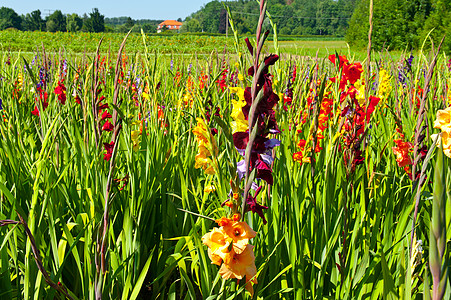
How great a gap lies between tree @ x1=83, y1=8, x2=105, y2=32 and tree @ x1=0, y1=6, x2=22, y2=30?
22236 millimetres

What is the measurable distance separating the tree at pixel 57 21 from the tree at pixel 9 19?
30.6 ft

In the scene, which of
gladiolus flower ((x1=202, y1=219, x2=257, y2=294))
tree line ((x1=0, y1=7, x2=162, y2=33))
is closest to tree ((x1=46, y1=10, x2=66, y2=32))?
tree line ((x1=0, y1=7, x2=162, y2=33))

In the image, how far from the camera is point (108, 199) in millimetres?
742

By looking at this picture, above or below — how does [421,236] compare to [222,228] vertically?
below

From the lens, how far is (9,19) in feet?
287

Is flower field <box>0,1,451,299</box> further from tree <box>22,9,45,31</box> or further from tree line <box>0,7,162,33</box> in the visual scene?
tree <box>22,9,45,31</box>

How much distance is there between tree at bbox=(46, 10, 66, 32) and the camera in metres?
80.2

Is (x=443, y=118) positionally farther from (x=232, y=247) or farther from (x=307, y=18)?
(x=307, y=18)

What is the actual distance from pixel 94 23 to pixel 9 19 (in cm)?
2739

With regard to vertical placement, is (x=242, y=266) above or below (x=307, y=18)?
below

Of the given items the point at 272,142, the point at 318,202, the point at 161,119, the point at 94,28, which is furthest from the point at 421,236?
the point at 94,28

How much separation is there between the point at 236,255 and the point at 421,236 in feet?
3.55

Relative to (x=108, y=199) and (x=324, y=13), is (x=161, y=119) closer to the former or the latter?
(x=108, y=199)

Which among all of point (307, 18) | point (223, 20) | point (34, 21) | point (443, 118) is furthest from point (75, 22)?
point (443, 118)
